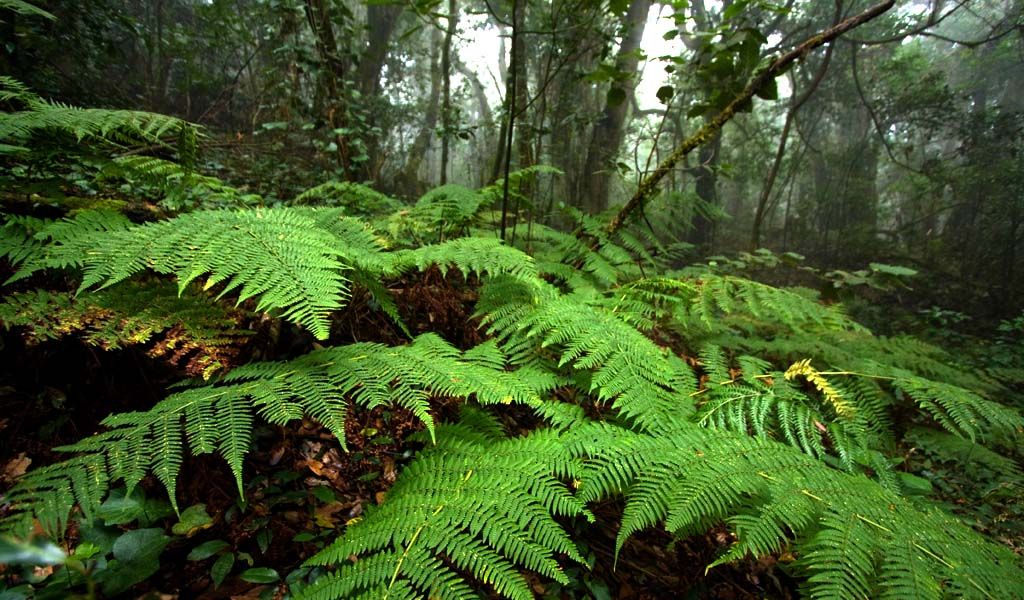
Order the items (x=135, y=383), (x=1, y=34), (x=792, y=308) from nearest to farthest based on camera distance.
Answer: (x=135, y=383) → (x=792, y=308) → (x=1, y=34)

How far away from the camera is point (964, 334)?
7242 mm

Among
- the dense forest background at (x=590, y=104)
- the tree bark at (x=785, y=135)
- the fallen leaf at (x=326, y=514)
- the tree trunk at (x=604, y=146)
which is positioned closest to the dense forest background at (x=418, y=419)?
the fallen leaf at (x=326, y=514)

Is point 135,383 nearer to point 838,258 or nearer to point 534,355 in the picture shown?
point 534,355

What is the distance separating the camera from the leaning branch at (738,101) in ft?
8.01

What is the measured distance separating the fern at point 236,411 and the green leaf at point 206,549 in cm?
25

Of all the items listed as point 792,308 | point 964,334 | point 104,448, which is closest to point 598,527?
point 792,308

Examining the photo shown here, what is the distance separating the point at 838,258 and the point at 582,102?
778 cm

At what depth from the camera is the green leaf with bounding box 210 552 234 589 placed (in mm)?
1297

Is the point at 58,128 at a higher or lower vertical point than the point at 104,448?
higher

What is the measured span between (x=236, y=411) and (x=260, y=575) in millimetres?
541

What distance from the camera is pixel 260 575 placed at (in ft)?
4.35

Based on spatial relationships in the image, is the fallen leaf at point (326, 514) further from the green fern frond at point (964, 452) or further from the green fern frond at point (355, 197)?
the green fern frond at point (964, 452)

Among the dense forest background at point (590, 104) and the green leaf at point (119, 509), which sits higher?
the dense forest background at point (590, 104)

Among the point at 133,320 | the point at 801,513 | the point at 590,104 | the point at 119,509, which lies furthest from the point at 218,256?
the point at 590,104
